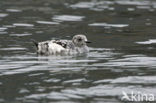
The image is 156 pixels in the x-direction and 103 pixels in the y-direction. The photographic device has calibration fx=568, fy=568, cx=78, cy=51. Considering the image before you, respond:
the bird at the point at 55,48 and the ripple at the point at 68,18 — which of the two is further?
the ripple at the point at 68,18

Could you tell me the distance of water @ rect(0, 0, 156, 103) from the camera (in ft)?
38.8

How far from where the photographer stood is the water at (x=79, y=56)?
38.8 ft

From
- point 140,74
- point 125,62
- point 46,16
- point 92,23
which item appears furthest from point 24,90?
point 46,16

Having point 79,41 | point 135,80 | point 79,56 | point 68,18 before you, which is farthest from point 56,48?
point 68,18

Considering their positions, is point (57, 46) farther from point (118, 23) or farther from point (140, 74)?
point (118, 23)

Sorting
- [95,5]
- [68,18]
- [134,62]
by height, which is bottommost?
[134,62]

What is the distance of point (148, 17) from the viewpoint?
952 inches
